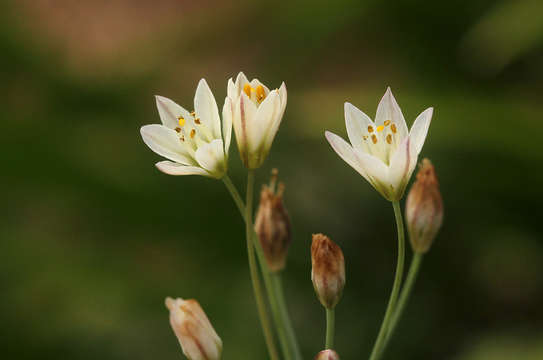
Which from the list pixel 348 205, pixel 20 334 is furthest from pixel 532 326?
pixel 20 334

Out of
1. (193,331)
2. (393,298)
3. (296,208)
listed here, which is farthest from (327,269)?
(296,208)

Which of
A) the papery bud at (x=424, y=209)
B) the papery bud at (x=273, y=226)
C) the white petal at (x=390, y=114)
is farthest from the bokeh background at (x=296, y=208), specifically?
the white petal at (x=390, y=114)

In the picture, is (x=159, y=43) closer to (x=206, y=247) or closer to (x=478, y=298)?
(x=206, y=247)

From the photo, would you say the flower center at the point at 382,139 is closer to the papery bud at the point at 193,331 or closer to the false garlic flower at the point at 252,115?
the false garlic flower at the point at 252,115

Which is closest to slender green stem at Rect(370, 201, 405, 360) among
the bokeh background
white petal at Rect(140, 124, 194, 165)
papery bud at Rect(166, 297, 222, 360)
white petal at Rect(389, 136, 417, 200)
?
white petal at Rect(389, 136, 417, 200)

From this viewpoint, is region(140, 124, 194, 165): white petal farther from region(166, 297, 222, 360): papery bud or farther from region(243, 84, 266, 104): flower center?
region(166, 297, 222, 360): papery bud

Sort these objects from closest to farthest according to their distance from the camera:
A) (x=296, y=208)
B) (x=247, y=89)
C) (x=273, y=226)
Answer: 1. (x=247, y=89)
2. (x=273, y=226)
3. (x=296, y=208)

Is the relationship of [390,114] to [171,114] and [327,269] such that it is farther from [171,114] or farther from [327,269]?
[171,114]
